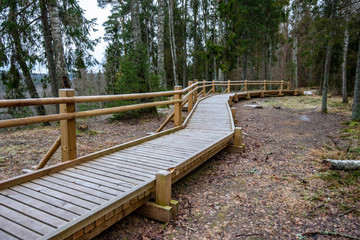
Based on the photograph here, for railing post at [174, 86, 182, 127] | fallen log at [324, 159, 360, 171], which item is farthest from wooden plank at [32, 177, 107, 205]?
fallen log at [324, 159, 360, 171]

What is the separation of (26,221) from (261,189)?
361 cm

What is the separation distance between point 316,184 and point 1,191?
494 centimetres

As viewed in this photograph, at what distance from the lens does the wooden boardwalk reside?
2.18m

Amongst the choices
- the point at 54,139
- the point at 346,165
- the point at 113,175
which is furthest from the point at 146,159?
the point at 54,139

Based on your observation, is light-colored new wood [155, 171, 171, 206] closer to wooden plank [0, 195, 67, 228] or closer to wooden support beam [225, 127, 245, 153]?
wooden plank [0, 195, 67, 228]

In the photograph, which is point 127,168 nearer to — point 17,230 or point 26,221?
point 26,221

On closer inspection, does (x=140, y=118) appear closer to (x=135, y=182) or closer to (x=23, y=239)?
(x=135, y=182)

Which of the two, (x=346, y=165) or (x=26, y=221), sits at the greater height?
(x=26, y=221)

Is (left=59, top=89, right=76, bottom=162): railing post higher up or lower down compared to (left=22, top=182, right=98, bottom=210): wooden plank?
higher up

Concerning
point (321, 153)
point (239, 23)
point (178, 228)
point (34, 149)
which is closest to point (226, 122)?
point (321, 153)

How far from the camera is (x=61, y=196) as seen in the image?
271 cm

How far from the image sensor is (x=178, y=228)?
3113 millimetres

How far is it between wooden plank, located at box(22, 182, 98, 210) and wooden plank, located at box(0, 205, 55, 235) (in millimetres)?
411

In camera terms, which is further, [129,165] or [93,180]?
[129,165]
